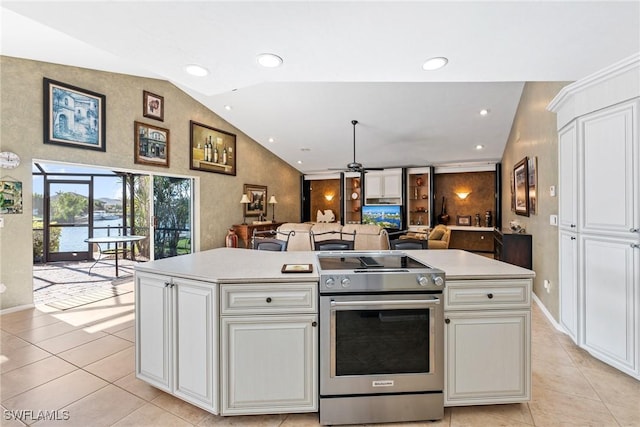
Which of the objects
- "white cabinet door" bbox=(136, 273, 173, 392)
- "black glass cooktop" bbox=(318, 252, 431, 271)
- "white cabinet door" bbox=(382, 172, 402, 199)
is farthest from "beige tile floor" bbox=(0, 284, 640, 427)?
"white cabinet door" bbox=(382, 172, 402, 199)

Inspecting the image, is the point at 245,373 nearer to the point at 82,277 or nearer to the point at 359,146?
the point at 82,277

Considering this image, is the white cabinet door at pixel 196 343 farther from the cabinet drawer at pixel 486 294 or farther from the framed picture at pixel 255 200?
A: the framed picture at pixel 255 200

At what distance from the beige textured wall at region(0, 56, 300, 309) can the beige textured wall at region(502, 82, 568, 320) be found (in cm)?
570

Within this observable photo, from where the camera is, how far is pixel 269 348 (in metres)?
1.72

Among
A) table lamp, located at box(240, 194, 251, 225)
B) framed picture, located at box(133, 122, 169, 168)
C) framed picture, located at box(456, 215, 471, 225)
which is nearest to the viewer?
framed picture, located at box(133, 122, 169, 168)

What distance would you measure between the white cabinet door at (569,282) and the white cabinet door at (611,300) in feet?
0.34

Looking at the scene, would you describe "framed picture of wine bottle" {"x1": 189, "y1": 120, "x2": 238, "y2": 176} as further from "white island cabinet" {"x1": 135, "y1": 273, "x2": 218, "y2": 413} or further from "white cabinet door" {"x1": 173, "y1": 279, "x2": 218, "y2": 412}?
"white cabinet door" {"x1": 173, "y1": 279, "x2": 218, "y2": 412}

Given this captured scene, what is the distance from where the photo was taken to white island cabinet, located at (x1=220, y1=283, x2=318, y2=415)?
5.61ft

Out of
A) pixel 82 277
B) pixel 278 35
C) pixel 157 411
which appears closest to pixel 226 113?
pixel 82 277

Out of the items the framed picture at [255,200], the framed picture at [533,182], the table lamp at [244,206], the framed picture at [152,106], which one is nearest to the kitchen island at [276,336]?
the framed picture at [533,182]

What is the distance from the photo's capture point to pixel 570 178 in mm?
2723

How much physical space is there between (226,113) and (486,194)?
7127 mm

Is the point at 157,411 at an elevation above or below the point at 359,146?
below

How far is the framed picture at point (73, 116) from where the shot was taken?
3.85m
